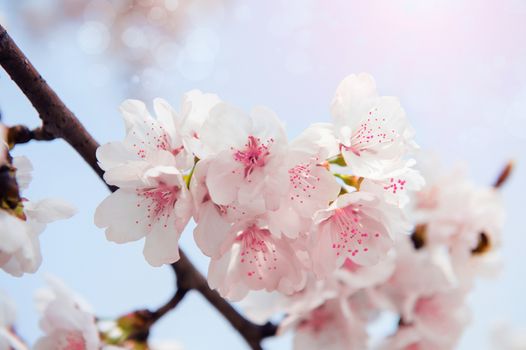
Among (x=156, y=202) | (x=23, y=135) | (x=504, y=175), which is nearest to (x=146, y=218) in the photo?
(x=156, y=202)

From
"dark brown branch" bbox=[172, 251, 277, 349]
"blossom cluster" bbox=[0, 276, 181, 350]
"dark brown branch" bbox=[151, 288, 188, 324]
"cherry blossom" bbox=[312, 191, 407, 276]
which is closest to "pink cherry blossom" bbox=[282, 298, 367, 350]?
"dark brown branch" bbox=[172, 251, 277, 349]

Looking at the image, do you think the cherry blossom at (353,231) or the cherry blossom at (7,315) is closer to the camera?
the cherry blossom at (353,231)

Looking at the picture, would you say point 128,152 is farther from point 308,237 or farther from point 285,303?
point 285,303

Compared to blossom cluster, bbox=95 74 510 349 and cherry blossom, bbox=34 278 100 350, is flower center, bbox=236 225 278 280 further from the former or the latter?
cherry blossom, bbox=34 278 100 350

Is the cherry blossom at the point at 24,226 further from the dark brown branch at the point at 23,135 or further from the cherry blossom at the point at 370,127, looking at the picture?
the cherry blossom at the point at 370,127

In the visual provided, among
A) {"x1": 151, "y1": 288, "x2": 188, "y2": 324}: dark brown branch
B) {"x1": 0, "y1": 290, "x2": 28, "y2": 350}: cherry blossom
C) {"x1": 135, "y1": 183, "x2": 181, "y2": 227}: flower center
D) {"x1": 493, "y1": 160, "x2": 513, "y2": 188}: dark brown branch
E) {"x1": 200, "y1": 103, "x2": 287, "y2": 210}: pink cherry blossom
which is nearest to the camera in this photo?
{"x1": 200, "y1": 103, "x2": 287, "y2": 210}: pink cherry blossom

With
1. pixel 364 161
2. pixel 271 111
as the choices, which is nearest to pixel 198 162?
pixel 271 111

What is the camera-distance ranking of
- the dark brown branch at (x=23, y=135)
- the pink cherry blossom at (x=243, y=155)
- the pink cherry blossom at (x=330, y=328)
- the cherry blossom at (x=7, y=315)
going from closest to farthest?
the pink cherry blossom at (x=243, y=155)
the dark brown branch at (x=23, y=135)
the cherry blossom at (x=7, y=315)
the pink cherry blossom at (x=330, y=328)

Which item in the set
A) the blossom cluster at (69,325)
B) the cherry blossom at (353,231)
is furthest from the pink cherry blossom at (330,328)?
the cherry blossom at (353,231)
